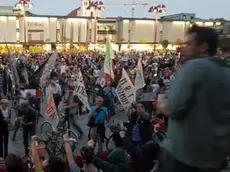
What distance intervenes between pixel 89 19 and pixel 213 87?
73156mm

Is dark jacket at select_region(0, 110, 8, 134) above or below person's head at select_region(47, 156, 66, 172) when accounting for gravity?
below

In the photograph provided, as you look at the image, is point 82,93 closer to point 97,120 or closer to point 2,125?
point 97,120

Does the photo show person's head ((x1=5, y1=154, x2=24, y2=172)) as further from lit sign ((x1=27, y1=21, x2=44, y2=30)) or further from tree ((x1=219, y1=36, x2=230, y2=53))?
lit sign ((x1=27, y1=21, x2=44, y2=30))

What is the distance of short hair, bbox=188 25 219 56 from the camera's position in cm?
155

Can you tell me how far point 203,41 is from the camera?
5.12 ft

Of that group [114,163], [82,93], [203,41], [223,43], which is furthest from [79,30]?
[203,41]

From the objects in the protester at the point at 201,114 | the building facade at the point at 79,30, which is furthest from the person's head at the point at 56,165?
the building facade at the point at 79,30

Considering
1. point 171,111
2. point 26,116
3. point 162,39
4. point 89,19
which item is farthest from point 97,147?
point 162,39

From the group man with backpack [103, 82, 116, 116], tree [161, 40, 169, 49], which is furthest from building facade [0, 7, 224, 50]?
man with backpack [103, 82, 116, 116]

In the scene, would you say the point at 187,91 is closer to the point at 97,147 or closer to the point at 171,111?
the point at 171,111

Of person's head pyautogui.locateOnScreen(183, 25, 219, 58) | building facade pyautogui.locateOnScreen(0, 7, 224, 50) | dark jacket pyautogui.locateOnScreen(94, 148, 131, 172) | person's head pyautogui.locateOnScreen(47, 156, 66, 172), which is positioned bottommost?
dark jacket pyautogui.locateOnScreen(94, 148, 131, 172)

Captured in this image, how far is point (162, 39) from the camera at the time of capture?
79500 mm

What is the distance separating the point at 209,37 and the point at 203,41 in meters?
0.03

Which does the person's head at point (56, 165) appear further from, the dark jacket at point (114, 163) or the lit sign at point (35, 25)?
the lit sign at point (35, 25)
